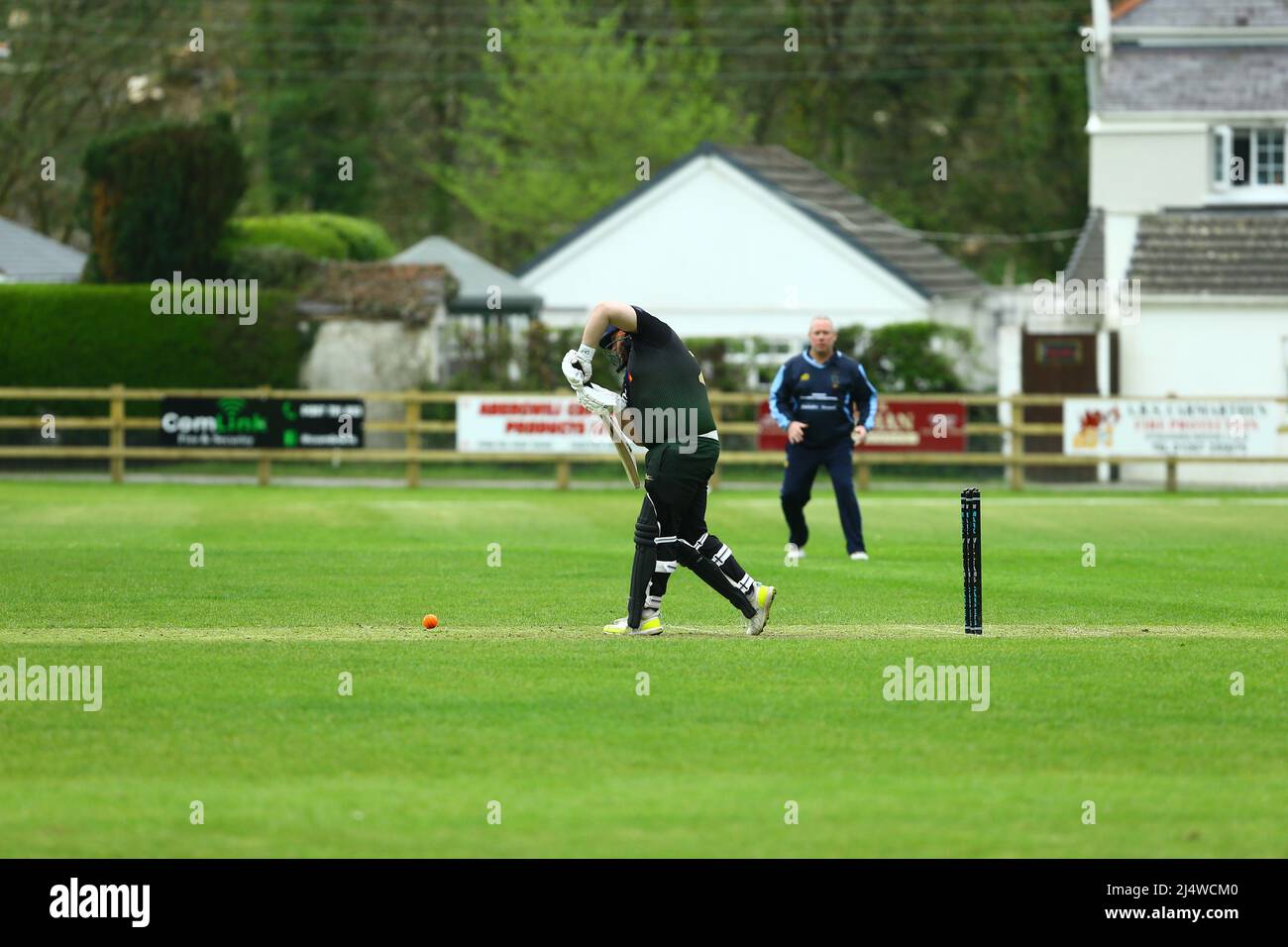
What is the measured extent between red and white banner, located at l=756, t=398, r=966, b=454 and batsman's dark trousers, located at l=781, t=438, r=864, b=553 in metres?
14.2

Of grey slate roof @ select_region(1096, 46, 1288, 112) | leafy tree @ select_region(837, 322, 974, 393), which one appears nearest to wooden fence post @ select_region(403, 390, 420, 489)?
leafy tree @ select_region(837, 322, 974, 393)

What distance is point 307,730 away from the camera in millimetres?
9875

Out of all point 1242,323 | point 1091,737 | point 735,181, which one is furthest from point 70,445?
point 1091,737

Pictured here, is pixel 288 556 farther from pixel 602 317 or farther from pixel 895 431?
pixel 895 431

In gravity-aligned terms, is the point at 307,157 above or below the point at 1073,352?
above

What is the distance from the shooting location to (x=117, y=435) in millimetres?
34625

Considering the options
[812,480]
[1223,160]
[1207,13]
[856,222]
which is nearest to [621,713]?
[812,480]

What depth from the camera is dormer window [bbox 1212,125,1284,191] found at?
38.8 metres

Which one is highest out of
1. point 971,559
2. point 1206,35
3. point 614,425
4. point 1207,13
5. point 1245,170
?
point 1207,13

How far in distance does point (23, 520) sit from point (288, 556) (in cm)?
641

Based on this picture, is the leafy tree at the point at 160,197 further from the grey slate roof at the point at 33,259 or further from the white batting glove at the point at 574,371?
the white batting glove at the point at 574,371

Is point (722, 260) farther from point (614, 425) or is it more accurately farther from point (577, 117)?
point (614, 425)

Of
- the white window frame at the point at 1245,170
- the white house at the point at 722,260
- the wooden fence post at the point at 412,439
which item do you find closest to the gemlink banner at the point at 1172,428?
the white window frame at the point at 1245,170

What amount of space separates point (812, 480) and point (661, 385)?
7.26m
